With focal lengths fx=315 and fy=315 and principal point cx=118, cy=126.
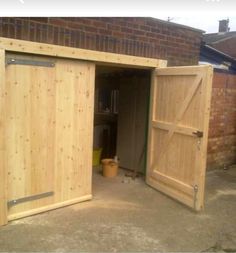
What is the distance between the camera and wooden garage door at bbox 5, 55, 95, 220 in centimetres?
415

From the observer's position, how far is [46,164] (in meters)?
4.54

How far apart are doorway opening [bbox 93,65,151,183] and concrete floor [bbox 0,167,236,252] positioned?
Answer: 1461 mm

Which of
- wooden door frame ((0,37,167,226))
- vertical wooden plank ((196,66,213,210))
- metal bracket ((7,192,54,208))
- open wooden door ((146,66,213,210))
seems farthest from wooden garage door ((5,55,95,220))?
vertical wooden plank ((196,66,213,210))

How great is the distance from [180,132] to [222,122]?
9.60 feet

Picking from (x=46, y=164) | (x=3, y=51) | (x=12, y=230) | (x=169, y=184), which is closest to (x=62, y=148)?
→ (x=46, y=164)

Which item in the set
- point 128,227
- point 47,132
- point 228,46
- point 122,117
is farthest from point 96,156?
point 228,46

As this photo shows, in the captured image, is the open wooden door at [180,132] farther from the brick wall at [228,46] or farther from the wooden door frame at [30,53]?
the brick wall at [228,46]

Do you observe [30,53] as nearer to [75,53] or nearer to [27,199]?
[75,53]

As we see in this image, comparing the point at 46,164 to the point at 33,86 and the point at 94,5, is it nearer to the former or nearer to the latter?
the point at 33,86

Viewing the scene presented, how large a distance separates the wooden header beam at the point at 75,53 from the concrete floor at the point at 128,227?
2.26 meters

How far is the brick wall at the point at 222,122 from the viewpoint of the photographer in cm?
731

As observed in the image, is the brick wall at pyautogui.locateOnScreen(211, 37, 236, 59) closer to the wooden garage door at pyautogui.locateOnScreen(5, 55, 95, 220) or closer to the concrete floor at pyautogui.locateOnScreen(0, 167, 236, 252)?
the concrete floor at pyautogui.locateOnScreen(0, 167, 236, 252)

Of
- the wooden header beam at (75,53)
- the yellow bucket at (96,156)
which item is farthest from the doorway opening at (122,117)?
the wooden header beam at (75,53)

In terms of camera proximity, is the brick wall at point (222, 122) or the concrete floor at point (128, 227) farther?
the brick wall at point (222, 122)
